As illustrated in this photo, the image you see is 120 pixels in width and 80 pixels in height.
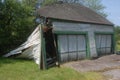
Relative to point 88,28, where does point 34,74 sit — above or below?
below

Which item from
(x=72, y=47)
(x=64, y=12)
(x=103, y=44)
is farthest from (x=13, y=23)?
(x=103, y=44)

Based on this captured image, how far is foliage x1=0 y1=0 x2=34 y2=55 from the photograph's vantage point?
18.3m

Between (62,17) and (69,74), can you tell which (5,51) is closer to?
(62,17)

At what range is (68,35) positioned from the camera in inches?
709

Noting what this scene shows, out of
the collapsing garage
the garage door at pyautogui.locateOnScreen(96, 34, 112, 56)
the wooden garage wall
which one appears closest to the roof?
the collapsing garage

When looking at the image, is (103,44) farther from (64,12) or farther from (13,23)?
(13,23)

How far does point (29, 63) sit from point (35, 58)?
2.62 feet

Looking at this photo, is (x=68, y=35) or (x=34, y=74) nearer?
(x=34, y=74)

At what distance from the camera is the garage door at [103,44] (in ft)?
71.8

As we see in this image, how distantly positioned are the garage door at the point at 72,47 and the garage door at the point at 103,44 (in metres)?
2.74

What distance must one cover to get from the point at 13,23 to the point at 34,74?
772cm

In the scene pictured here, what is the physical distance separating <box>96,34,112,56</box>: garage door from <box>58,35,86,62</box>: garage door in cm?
274

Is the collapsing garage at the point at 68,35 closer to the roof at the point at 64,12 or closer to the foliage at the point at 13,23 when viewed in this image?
the roof at the point at 64,12

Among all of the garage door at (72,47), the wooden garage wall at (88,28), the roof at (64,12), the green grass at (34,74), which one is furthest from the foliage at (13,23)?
the green grass at (34,74)
